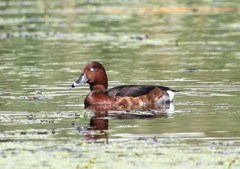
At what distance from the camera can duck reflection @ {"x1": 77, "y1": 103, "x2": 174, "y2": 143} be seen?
40.2ft

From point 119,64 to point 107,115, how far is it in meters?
6.19

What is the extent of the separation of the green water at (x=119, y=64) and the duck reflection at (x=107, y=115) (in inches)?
1.7

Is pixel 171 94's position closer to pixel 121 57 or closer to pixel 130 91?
pixel 130 91

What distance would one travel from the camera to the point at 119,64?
2025 centimetres

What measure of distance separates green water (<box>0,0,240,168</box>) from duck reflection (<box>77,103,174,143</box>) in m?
0.04

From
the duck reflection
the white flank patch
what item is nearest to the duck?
the white flank patch

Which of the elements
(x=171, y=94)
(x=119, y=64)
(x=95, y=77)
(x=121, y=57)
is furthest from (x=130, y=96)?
(x=121, y=57)

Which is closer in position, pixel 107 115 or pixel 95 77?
pixel 107 115

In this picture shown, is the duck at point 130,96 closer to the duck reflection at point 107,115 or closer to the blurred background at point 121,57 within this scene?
the duck reflection at point 107,115

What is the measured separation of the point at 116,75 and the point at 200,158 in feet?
26.9

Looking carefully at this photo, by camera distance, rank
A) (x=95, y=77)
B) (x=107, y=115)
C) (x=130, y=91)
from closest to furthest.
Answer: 1. (x=107, y=115)
2. (x=130, y=91)
3. (x=95, y=77)

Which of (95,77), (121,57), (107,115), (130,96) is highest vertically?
(121,57)

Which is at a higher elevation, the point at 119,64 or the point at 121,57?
the point at 121,57

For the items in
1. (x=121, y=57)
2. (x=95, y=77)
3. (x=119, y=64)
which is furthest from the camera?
(x=121, y=57)
